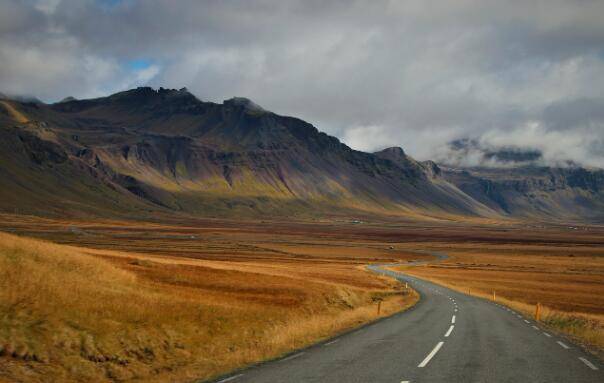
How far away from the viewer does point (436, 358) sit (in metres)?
18.4

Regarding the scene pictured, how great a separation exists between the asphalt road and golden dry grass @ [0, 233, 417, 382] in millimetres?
1859

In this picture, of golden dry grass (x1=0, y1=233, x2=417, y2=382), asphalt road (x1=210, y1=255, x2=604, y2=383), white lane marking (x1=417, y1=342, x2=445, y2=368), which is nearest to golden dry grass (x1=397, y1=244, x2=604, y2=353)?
asphalt road (x1=210, y1=255, x2=604, y2=383)

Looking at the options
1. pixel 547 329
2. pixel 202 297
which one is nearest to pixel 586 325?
pixel 547 329

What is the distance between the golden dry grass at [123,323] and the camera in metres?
16.3

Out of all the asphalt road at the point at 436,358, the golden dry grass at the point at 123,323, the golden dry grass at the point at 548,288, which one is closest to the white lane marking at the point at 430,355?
the asphalt road at the point at 436,358

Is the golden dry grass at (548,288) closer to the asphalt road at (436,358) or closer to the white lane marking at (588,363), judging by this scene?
the white lane marking at (588,363)

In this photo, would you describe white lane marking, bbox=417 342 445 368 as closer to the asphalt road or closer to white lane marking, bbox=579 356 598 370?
the asphalt road

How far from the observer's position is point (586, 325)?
99.0 ft

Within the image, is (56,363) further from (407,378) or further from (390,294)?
(390,294)

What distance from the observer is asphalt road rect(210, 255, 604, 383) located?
15.6 metres

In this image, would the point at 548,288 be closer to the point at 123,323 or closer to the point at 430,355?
A: the point at 430,355

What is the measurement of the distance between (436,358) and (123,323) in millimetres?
11059

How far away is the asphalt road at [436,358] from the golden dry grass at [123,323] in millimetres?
1859

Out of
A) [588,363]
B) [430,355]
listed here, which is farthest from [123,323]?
[588,363]
